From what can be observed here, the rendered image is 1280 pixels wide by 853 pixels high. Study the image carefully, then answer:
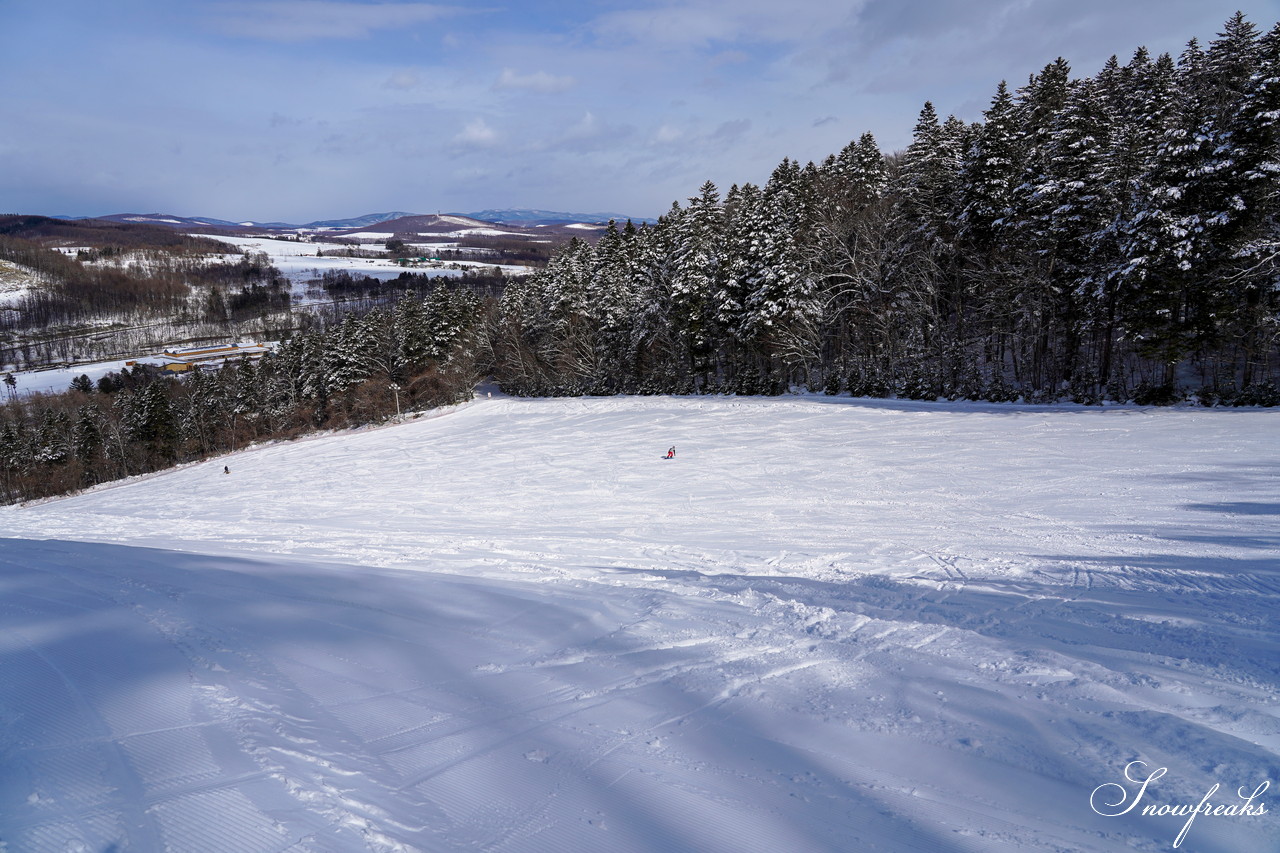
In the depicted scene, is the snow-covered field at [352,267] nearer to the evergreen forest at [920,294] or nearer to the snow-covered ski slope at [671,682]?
the evergreen forest at [920,294]

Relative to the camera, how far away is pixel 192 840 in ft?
8.39

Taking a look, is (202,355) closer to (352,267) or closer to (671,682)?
(352,267)

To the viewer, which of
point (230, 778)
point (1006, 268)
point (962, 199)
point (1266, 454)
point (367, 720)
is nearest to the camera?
point (230, 778)

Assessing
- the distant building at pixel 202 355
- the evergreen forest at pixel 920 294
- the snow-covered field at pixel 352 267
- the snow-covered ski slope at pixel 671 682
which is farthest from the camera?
the snow-covered field at pixel 352 267

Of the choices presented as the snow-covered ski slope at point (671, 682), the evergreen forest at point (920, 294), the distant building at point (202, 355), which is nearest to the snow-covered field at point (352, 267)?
the distant building at point (202, 355)

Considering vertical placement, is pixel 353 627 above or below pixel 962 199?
below

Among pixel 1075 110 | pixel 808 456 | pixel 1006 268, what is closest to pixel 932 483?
pixel 808 456

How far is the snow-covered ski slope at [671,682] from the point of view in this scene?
9.32 ft

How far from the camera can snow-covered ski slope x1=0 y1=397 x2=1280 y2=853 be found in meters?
2.84

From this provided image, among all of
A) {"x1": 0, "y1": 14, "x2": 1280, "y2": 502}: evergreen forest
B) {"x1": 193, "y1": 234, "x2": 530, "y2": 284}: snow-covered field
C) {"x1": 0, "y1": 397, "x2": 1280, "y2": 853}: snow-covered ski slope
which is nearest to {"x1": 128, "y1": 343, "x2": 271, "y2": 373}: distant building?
{"x1": 193, "y1": 234, "x2": 530, "y2": 284}: snow-covered field

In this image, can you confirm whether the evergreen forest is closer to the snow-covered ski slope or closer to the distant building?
the snow-covered ski slope

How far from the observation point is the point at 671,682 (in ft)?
14.0

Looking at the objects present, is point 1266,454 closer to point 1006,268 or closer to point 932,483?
point 932,483

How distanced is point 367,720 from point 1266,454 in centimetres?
1572
